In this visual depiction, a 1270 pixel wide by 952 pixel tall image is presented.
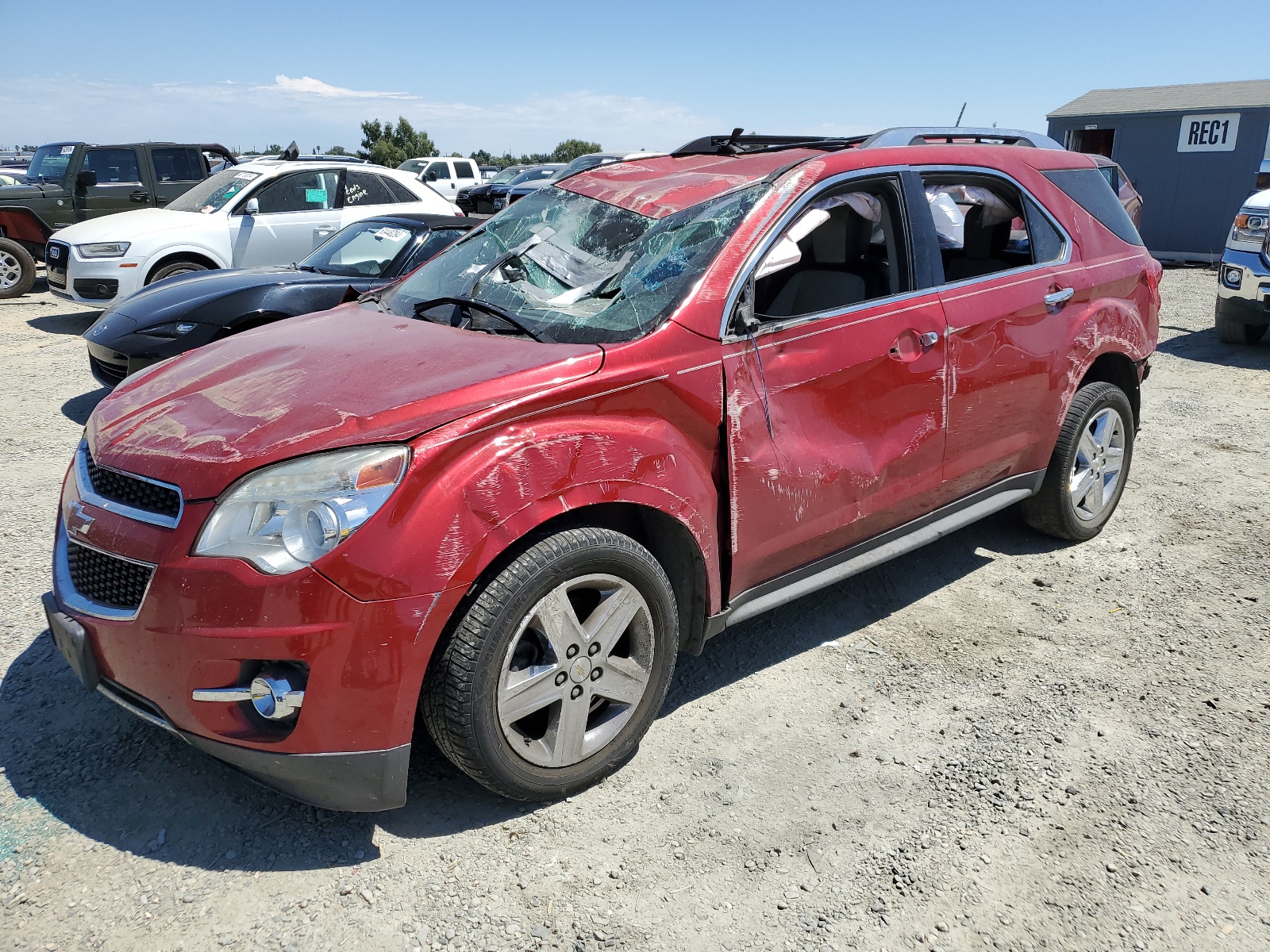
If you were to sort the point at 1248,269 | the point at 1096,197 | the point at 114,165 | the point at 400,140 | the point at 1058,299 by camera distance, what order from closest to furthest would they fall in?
the point at 1058,299
the point at 1096,197
the point at 1248,269
the point at 114,165
the point at 400,140

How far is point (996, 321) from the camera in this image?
3713 millimetres

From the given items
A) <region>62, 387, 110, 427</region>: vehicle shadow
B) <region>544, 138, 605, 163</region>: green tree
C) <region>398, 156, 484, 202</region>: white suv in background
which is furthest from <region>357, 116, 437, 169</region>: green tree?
<region>62, 387, 110, 427</region>: vehicle shadow

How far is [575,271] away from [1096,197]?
8.58 ft

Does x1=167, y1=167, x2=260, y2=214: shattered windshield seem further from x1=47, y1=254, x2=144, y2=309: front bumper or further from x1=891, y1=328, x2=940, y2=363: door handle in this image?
x1=891, y1=328, x2=940, y2=363: door handle

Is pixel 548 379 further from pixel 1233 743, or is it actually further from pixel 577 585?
pixel 1233 743

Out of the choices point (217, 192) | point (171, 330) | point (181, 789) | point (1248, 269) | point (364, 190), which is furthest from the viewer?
point (364, 190)

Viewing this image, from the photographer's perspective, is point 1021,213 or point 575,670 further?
point 1021,213

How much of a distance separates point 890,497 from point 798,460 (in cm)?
57

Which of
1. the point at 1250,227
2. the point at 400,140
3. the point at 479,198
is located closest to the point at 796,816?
the point at 1250,227

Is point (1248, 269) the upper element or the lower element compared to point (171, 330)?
upper

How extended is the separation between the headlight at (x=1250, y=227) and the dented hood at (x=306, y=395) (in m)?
8.36

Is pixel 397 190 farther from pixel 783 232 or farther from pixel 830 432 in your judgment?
pixel 830 432

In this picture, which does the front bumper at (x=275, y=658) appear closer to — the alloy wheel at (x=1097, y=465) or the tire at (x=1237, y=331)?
the alloy wheel at (x=1097, y=465)

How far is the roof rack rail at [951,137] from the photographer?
12.4 ft
